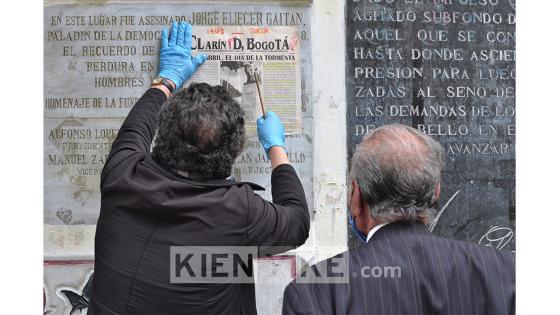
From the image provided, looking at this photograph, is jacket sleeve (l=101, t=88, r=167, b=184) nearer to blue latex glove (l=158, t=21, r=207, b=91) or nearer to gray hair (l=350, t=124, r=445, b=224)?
blue latex glove (l=158, t=21, r=207, b=91)

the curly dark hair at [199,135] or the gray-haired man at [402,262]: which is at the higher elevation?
the curly dark hair at [199,135]

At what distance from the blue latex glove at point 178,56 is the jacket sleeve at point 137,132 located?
0.30m

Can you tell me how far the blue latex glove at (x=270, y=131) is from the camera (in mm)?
3004

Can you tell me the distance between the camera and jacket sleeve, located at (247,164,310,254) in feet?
7.48

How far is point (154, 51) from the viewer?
3350 mm

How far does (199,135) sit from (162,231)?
1.22ft

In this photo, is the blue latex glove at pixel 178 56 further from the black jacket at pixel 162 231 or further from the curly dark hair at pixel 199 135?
the black jacket at pixel 162 231

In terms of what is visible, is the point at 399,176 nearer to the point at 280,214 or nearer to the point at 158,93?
the point at 280,214

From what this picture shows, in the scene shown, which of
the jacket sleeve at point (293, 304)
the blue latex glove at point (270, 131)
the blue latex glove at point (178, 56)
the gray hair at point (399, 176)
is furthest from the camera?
the blue latex glove at point (178, 56)

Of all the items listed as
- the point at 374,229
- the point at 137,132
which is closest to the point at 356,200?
the point at 374,229

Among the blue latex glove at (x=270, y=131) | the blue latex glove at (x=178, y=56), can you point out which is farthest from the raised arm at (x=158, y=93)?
the blue latex glove at (x=270, y=131)

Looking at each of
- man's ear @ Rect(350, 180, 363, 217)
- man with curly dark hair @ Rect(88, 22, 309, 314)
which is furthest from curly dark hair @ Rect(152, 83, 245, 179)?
man's ear @ Rect(350, 180, 363, 217)

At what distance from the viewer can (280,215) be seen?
7.77ft

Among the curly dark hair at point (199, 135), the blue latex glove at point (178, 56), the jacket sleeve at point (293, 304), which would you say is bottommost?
the jacket sleeve at point (293, 304)
